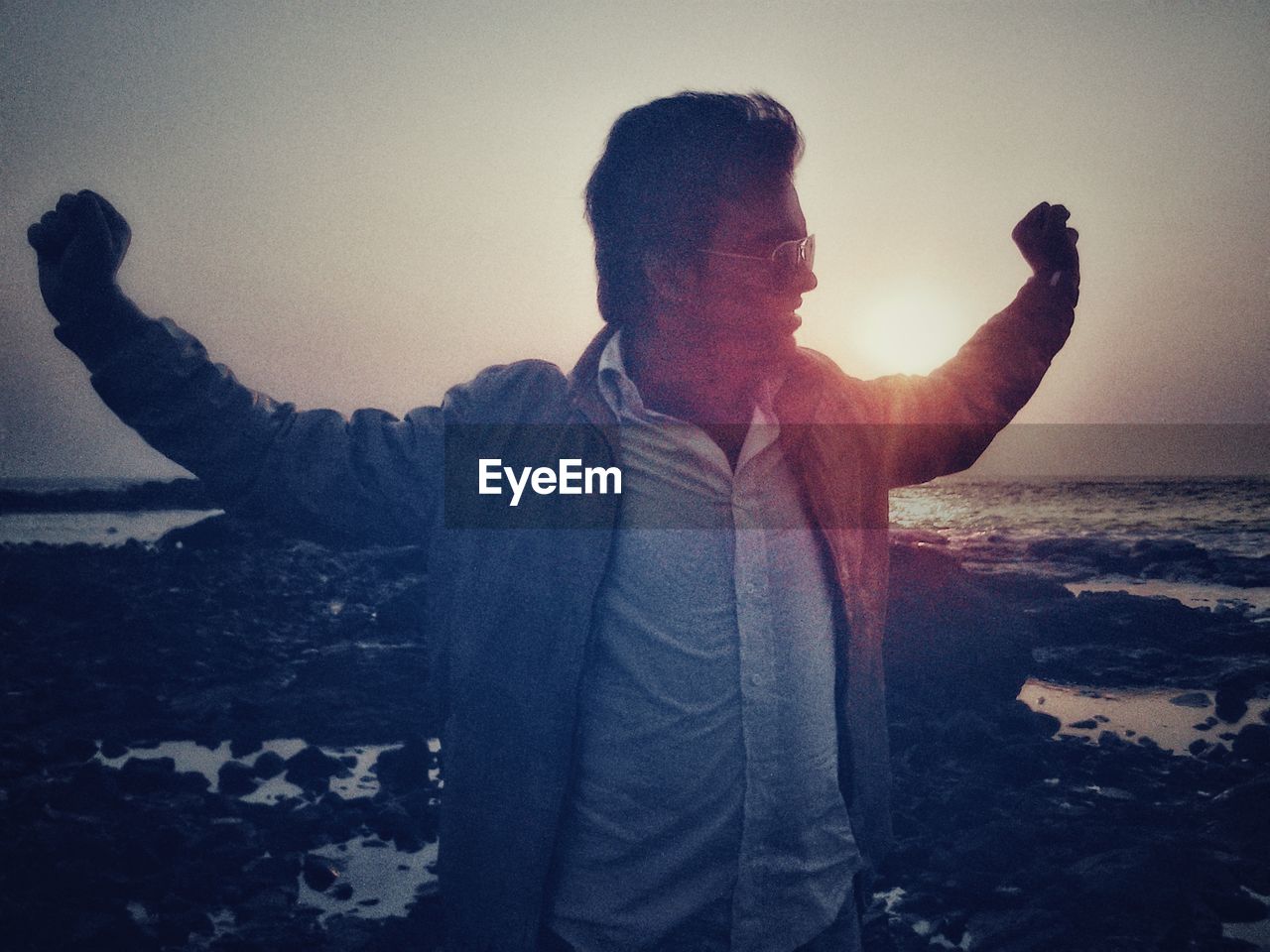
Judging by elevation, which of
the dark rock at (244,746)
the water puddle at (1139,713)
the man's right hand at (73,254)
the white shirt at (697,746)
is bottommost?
the dark rock at (244,746)

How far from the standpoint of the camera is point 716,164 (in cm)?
197

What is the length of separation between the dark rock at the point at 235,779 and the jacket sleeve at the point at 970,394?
4.94 metres

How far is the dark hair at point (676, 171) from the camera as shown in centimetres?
196

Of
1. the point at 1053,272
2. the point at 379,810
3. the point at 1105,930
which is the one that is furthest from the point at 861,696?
the point at 379,810

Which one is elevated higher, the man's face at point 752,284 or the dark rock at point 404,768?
the man's face at point 752,284

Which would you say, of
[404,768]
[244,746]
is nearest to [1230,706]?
[404,768]

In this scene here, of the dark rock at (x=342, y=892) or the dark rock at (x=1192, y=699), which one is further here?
the dark rock at (x=1192, y=699)

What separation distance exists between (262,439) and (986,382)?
5.83 ft

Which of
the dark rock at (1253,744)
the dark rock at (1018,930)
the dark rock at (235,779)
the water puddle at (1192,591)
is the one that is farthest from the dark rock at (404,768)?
the water puddle at (1192,591)

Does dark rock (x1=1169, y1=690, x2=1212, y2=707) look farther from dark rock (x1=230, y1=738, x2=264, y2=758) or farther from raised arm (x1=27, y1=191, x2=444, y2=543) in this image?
dark rock (x1=230, y1=738, x2=264, y2=758)

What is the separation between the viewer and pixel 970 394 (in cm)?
195

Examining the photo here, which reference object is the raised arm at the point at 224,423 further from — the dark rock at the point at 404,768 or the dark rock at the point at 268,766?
the dark rock at the point at 268,766

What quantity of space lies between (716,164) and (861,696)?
1426 mm

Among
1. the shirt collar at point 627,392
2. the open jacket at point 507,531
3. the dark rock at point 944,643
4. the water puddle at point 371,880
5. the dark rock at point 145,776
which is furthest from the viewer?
the dark rock at point 944,643
